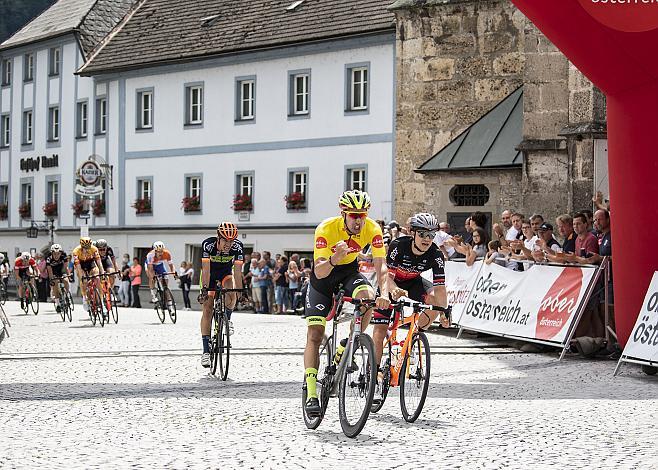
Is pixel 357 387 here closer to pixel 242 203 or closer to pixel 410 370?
pixel 410 370

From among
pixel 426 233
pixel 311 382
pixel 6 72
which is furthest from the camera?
pixel 6 72

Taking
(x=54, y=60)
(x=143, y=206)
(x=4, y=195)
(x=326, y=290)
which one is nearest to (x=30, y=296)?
(x=143, y=206)

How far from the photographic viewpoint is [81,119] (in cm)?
5525

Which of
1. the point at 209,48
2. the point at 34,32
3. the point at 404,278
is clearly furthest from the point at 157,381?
the point at 34,32

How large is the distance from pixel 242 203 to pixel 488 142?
1715cm

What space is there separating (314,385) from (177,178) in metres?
41.0

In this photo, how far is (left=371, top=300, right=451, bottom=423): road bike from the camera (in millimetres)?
10547

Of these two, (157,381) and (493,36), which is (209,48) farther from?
(157,381)

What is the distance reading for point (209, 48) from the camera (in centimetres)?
4875

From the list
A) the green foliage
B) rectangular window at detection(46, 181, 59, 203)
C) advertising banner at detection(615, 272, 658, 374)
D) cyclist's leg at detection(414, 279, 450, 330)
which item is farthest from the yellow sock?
the green foliage

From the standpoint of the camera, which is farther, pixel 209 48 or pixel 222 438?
pixel 209 48

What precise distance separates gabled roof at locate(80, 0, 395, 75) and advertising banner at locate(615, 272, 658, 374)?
2836 cm

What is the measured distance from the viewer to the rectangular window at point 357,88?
43969mm

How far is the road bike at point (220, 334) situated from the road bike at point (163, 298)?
11.6 meters
